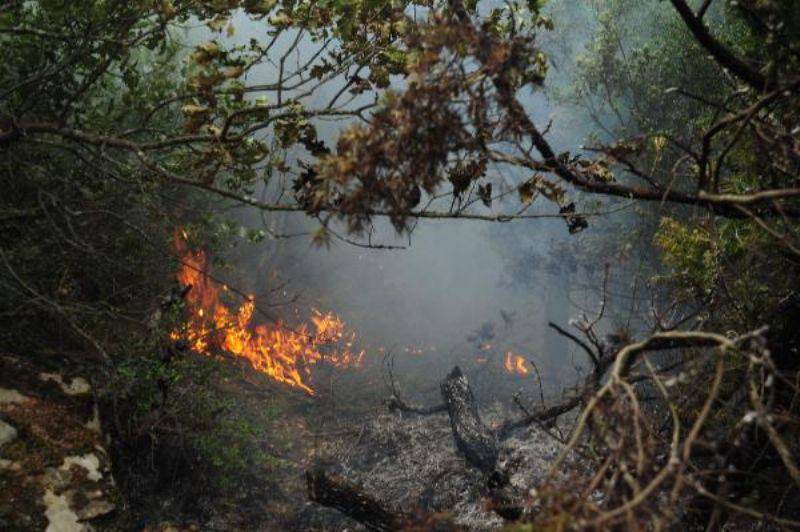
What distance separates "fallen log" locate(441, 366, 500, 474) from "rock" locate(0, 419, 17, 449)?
6.55 m

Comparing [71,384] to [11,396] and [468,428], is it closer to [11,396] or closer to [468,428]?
[11,396]

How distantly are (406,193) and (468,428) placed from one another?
772 centimetres

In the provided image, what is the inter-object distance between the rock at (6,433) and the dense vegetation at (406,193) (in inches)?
32.8

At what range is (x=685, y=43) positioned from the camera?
1195 centimetres

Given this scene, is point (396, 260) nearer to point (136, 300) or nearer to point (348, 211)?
point (136, 300)

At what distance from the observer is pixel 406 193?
263 centimetres

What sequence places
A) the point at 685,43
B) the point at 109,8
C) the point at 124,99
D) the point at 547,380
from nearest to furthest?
1. the point at 109,8
2. the point at 124,99
3. the point at 685,43
4. the point at 547,380

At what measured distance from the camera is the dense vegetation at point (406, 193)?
93.8 inches

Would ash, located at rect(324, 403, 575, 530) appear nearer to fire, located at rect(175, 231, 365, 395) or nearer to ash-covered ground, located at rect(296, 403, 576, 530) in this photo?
ash-covered ground, located at rect(296, 403, 576, 530)

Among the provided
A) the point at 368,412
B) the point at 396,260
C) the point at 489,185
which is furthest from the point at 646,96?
the point at 396,260

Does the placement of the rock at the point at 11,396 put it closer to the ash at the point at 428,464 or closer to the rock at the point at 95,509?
the rock at the point at 95,509

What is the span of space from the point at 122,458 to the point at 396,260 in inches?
1471

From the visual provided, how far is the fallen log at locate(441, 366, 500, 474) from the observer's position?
28.8 feet

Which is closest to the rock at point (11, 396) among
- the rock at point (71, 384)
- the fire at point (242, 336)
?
the rock at point (71, 384)
